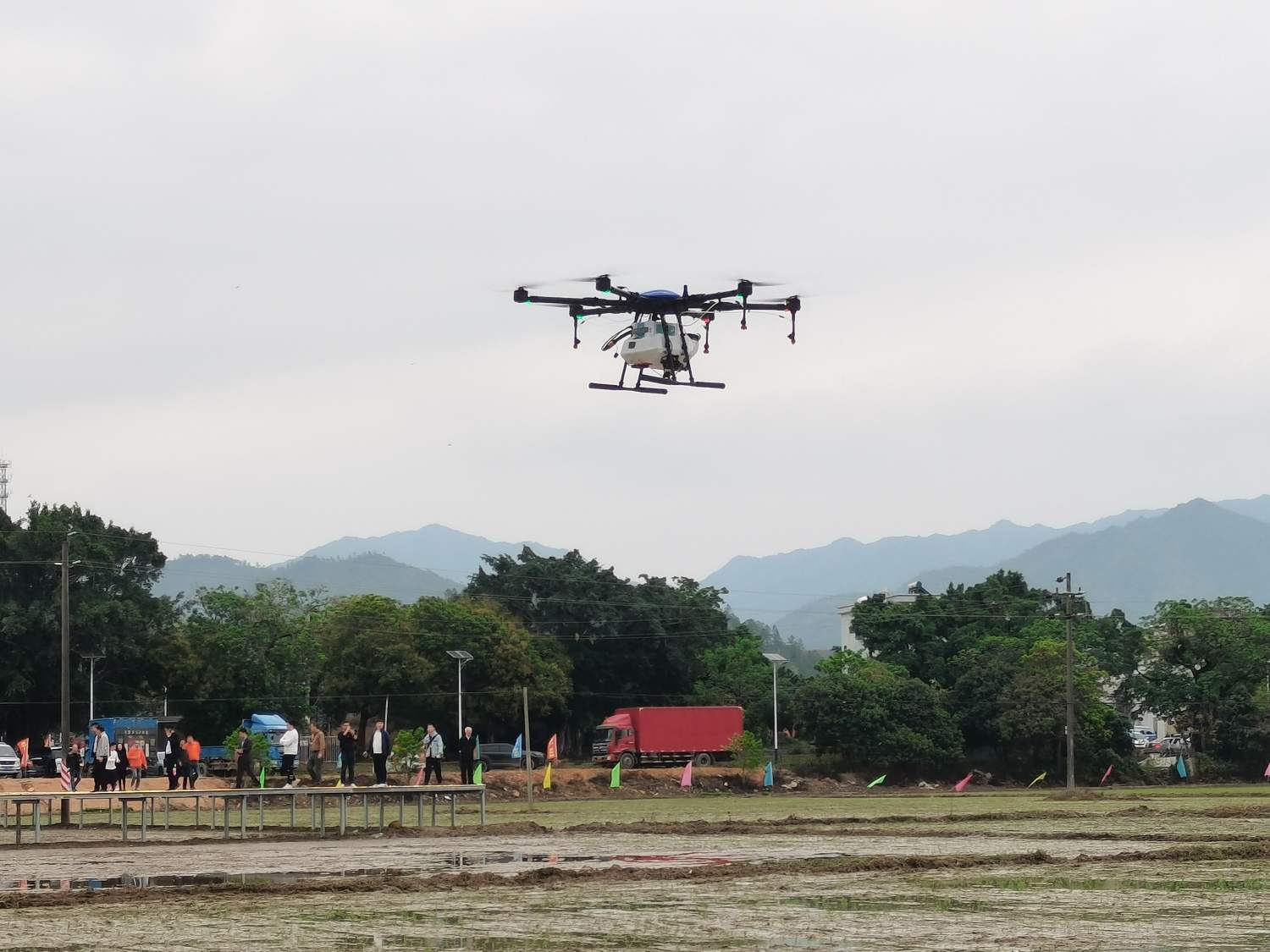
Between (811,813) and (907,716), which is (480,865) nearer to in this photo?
(811,813)

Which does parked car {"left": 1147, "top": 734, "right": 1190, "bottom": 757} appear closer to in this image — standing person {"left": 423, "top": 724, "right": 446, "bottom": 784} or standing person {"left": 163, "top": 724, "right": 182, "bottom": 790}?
standing person {"left": 163, "top": 724, "right": 182, "bottom": 790}

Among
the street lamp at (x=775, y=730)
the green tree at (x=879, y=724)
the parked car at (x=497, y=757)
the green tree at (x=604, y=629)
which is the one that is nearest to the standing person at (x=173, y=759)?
the parked car at (x=497, y=757)

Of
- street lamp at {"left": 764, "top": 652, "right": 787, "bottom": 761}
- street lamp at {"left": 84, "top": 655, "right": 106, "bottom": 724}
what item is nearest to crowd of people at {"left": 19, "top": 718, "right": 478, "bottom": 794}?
street lamp at {"left": 84, "top": 655, "right": 106, "bottom": 724}

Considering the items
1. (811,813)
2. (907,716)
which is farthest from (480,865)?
(907,716)

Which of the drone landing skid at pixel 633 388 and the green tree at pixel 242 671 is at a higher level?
the drone landing skid at pixel 633 388

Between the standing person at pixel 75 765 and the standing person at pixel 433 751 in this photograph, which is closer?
the standing person at pixel 433 751

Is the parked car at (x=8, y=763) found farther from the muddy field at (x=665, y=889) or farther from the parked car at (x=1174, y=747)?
the parked car at (x=1174, y=747)

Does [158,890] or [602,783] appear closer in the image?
[158,890]
